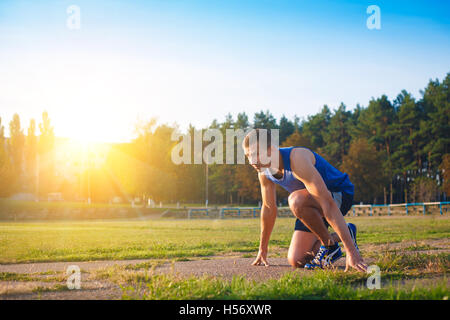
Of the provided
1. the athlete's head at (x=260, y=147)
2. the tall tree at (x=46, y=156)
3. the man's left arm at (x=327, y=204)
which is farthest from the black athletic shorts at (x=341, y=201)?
the tall tree at (x=46, y=156)

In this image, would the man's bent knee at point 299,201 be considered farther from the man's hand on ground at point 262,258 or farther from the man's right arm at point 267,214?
the man's hand on ground at point 262,258

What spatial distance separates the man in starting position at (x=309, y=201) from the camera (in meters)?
3.33

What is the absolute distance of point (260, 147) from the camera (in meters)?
3.48

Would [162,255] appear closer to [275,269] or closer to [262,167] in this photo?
[275,269]

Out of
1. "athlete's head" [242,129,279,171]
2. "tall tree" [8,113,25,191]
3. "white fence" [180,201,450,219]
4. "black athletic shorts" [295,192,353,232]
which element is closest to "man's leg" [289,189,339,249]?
"black athletic shorts" [295,192,353,232]

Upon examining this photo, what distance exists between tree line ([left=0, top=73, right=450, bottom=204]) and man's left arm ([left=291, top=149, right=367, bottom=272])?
97.7 ft

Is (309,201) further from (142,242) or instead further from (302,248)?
(142,242)

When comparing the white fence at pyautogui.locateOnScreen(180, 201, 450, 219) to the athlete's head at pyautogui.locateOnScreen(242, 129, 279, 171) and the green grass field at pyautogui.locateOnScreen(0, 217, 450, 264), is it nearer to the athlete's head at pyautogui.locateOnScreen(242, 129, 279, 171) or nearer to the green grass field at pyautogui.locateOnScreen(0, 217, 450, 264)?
the green grass field at pyautogui.locateOnScreen(0, 217, 450, 264)

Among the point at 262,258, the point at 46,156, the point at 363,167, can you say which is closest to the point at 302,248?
the point at 262,258

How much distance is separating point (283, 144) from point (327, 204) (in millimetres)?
51527

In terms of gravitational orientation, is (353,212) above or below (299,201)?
below

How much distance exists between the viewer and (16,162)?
3716 centimetres

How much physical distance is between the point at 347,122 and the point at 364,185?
55.0ft
